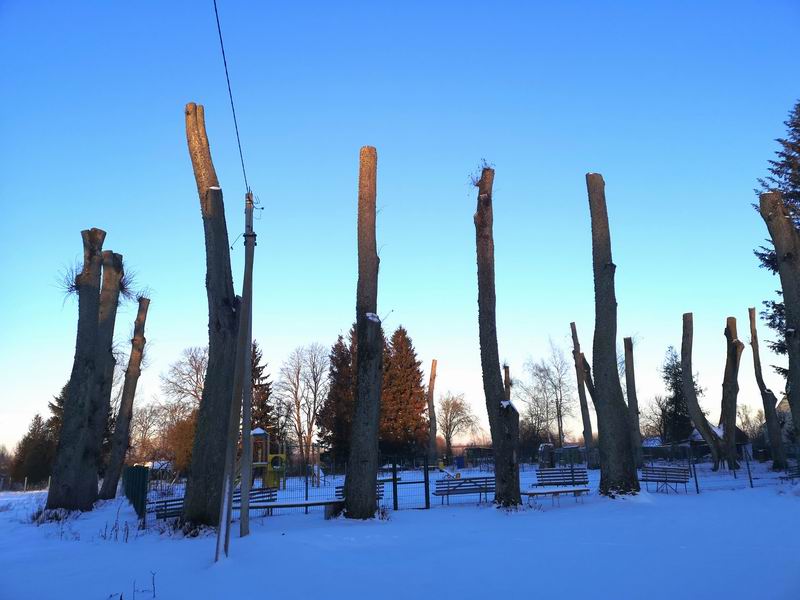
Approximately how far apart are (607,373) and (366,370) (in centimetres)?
689

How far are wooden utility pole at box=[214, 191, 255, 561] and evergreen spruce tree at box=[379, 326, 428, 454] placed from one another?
33.0m

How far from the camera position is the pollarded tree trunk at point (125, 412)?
794 inches

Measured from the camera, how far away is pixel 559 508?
1326cm

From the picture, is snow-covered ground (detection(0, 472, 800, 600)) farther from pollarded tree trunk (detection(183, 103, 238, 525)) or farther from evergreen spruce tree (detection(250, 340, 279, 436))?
evergreen spruce tree (detection(250, 340, 279, 436))

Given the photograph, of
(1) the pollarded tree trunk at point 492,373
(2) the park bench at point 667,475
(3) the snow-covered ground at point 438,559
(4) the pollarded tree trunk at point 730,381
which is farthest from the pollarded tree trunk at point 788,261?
(4) the pollarded tree trunk at point 730,381

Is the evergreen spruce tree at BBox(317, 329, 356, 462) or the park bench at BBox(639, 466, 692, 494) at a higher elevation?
the evergreen spruce tree at BBox(317, 329, 356, 462)

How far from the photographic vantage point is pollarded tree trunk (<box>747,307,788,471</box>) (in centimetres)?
2600

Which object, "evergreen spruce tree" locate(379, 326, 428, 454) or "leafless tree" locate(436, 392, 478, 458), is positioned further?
"leafless tree" locate(436, 392, 478, 458)

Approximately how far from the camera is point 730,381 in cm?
2709

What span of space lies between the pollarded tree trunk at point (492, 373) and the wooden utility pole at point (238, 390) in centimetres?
677

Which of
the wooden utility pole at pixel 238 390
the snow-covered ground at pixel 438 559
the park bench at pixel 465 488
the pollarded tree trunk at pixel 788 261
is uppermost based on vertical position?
the pollarded tree trunk at pixel 788 261

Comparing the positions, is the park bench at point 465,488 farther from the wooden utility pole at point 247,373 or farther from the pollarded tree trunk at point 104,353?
the pollarded tree trunk at point 104,353

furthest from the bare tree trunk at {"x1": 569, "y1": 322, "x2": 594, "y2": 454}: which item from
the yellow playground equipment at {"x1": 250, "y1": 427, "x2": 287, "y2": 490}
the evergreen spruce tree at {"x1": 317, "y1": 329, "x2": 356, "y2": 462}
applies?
the yellow playground equipment at {"x1": 250, "y1": 427, "x2": 287, "y2": 490}

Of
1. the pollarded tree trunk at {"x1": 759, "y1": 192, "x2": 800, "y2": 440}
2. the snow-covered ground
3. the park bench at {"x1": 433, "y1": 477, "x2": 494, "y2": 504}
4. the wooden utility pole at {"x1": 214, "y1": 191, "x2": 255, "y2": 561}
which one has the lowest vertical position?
the snow-covered ground
